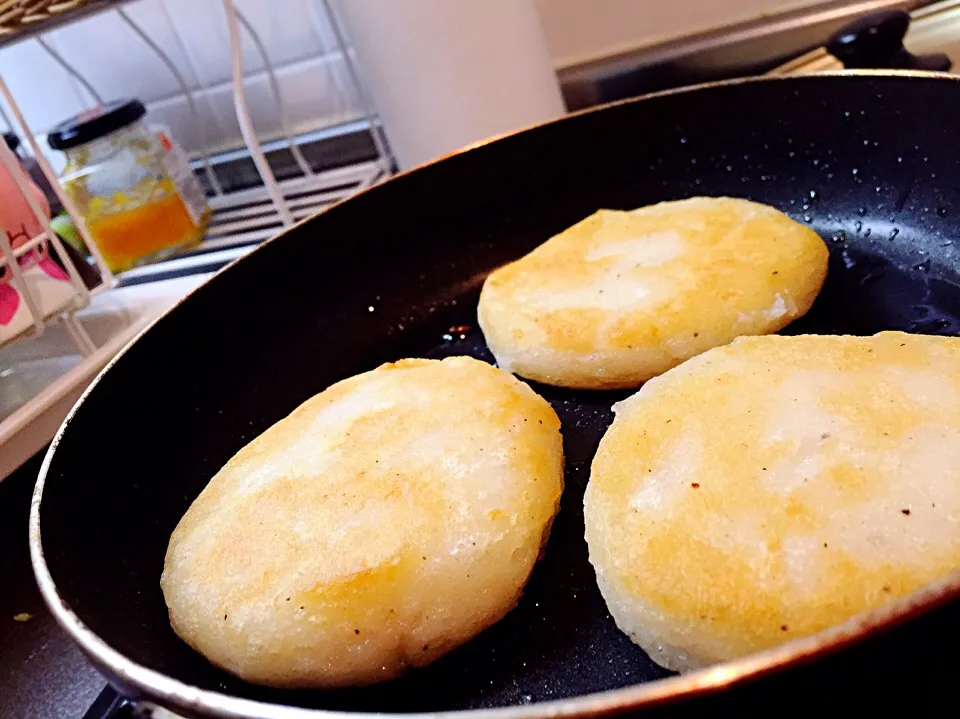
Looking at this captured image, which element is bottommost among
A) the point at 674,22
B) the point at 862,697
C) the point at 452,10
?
the point at 862,697

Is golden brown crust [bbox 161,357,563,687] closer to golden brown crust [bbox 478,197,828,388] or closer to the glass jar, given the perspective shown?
golden brown crust [bbox 478,197,828,388]

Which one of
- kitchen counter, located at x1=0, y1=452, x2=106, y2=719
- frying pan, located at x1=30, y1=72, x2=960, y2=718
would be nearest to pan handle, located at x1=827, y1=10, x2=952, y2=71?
frying pan, located at x1=30, y1=72, x2=960, y2=718

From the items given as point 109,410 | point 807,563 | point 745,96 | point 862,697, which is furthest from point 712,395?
point 109,410

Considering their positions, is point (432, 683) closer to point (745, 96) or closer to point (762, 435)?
point (762, 435)

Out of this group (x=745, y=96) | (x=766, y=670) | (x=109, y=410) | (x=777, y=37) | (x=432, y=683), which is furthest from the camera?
(x=777, y=37)

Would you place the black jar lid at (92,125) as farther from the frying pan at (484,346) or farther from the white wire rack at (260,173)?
the frying pan at (484,346)

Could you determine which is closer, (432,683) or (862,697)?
(862,697)
